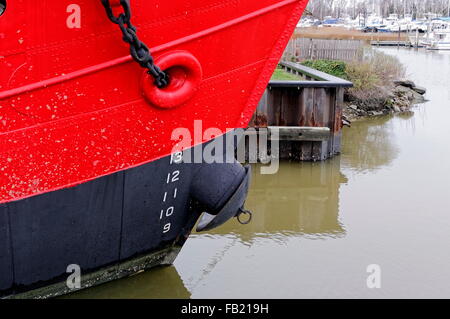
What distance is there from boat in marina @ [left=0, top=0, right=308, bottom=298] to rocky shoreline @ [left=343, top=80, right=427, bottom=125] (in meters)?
8.29

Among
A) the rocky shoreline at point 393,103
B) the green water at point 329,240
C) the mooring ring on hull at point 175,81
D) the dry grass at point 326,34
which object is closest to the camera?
the mooring ring on hull at point 175,81

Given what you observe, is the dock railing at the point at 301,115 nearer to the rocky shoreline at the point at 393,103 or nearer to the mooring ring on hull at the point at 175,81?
the rocky shoreline at the point at 393,103

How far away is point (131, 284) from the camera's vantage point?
534 cm

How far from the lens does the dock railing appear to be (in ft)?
30.8

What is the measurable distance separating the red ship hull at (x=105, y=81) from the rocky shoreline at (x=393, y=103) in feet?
27.6

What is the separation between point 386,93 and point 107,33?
45.9ft

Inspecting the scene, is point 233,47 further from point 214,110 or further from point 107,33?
point 107,33

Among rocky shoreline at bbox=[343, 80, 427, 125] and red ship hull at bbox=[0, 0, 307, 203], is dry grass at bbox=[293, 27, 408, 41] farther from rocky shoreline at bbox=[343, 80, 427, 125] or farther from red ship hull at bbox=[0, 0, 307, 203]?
red ship hull at bbox=[0, 0, 307, 203]

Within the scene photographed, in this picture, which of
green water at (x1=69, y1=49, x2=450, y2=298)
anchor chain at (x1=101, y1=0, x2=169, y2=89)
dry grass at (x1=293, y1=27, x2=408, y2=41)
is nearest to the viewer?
anchor chain at (x1=101, y1=0, x2=169, y2=89)

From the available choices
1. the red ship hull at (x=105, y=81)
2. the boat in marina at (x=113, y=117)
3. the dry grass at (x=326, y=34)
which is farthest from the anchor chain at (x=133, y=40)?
the dry grass at (x=326, y=34)

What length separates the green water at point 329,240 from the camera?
5492 millimetres

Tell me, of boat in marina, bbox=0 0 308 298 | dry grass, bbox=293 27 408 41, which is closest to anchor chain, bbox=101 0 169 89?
boat in marina, bbox=0 0 308 298

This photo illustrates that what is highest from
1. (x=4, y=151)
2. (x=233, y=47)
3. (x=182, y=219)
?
(x=233, y=47)
